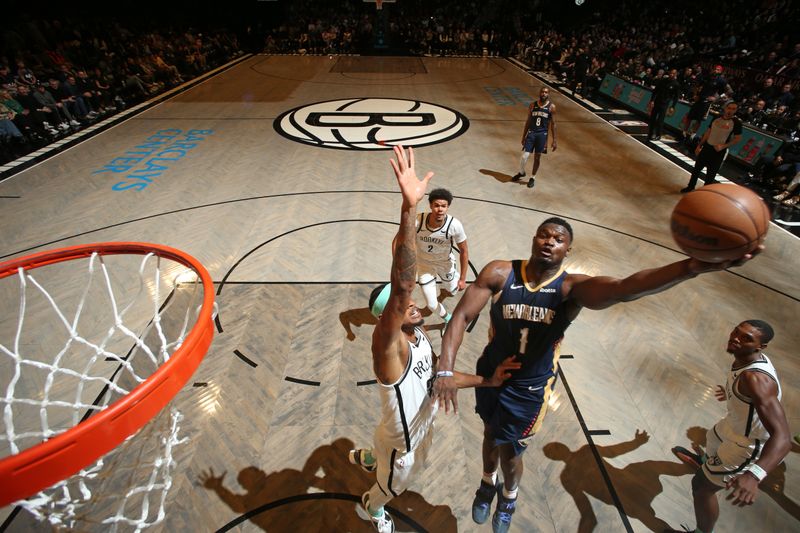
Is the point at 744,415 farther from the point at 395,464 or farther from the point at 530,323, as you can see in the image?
the point at 395,464

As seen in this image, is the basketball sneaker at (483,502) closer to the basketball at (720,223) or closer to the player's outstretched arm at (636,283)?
the player's outstretched arm at (636,283)

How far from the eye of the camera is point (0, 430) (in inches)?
143

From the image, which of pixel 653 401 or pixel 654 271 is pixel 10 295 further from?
pixel 653 401

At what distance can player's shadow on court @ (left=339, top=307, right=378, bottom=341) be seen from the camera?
15.2 feet

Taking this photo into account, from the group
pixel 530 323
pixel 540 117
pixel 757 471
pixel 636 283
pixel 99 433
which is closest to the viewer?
pixel 99 433

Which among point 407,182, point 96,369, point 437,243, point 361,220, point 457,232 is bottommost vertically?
point 96,369

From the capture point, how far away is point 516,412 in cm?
257

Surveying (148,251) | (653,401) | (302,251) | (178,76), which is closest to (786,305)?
(653,401)

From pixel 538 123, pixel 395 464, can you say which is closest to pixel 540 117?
pixel 538 123

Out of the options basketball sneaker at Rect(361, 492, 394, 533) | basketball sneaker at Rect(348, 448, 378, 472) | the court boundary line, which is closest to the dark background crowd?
the court boundary line

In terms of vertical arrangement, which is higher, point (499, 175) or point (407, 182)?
point (407, 182)

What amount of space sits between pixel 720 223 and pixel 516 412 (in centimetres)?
151

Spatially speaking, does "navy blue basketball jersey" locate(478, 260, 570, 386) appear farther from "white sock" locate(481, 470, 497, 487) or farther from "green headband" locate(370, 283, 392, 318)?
"green headband" locate(370, 283, 392, 318)

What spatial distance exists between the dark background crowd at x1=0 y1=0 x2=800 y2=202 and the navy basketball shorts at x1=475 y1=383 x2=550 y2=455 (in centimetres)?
920
